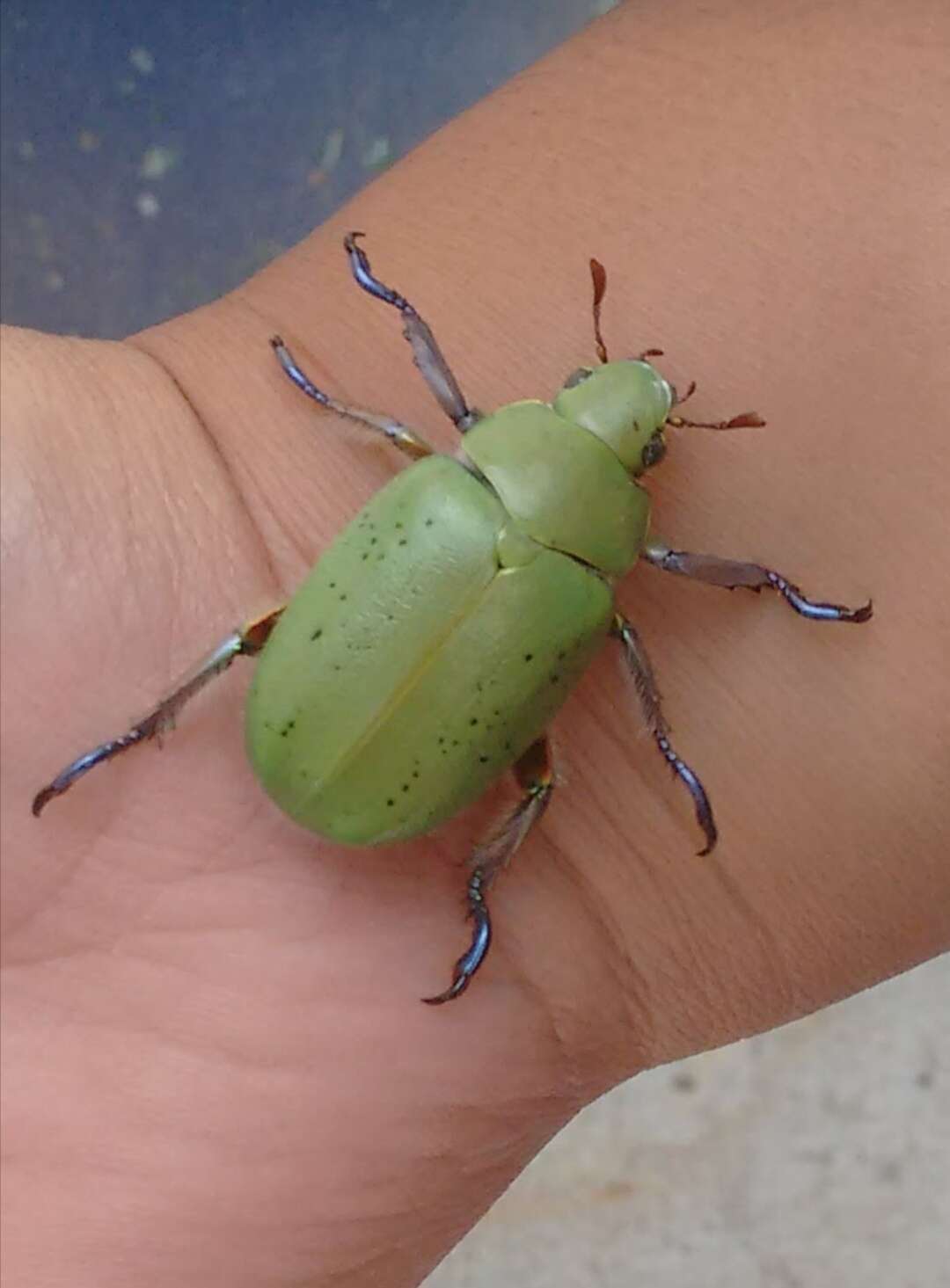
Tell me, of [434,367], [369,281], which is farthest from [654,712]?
[369,281]

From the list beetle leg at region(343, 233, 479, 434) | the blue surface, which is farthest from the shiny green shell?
the blue surface

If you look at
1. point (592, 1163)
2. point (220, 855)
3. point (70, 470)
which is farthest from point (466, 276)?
point (592, 1163)

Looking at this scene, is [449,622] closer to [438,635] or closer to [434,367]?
[438,635]

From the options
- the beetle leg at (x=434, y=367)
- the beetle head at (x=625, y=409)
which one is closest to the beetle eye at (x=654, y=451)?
the beetle head at (x=625, y=409)

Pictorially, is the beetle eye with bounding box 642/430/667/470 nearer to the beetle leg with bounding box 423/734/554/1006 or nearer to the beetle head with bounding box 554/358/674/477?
the beetle head with bounding box 554/358/674/477

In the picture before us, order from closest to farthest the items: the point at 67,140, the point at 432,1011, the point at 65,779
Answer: the point at 65,779
the point at 432,1011
the point at 67,140

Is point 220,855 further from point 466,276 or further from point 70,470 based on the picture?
point 466,276
